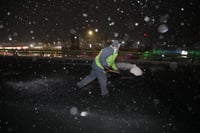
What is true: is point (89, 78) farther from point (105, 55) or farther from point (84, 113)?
point (84, 113)

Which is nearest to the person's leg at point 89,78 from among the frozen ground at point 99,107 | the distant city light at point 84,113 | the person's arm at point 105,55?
the frozen ground at point 99,107

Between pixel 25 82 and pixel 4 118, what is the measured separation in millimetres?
3580

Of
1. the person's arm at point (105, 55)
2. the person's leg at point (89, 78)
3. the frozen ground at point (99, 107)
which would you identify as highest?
the person's arm at point (105, 55)

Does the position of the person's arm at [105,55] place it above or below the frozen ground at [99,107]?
above

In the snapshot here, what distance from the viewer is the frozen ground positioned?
Result: 12.6 feet

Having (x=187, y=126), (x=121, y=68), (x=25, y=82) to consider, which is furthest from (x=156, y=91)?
(x=25, y=82)

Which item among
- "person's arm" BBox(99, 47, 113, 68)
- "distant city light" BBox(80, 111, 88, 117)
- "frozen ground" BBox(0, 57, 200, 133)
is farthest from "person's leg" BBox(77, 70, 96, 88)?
"distant city light" BBox(80, 111, 88, 117)

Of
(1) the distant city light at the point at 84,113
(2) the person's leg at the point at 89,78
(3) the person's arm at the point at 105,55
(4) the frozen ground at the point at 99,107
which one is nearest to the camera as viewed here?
(4) the frozen ground at the point at 99,107

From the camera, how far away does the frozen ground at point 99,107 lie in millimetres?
3836

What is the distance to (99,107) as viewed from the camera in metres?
4.85

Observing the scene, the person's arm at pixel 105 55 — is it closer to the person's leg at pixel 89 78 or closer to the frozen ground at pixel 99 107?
the person's leg at pixel 89 78

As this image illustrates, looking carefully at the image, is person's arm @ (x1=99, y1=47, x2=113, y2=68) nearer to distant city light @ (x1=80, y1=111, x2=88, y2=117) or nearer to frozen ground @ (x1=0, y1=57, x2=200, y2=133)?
frozen ground @ (x1=0, y1=57, x2=200, y2=133)

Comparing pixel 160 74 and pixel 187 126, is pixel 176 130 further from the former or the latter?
pixel 160 74

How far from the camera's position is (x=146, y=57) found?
1360 centimetres
